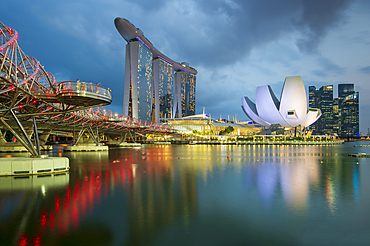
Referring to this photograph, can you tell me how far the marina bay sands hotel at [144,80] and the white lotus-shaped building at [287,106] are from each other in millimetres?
47277

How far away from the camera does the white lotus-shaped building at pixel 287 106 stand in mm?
87438

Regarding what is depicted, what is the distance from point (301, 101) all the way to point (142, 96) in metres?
61.8

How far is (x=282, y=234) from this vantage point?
18.4ft

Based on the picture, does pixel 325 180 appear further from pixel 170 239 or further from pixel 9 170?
pixel 9 170

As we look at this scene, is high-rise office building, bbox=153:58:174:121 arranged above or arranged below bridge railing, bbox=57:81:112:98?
above

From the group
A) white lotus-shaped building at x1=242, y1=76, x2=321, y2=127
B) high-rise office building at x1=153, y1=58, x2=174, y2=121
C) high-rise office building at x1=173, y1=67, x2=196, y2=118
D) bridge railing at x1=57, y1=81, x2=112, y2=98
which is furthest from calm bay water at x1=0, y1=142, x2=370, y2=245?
high-rise office building at x1=173, y1=67, x2=196, y2=118

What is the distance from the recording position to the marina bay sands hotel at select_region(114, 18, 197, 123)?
10662 centimetres

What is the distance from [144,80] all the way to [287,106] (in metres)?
58.6

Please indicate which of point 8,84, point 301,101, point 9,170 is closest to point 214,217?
point 8,84

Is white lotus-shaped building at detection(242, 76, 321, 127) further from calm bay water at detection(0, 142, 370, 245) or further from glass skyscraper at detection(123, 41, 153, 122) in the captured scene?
calm bay water at detection(0, 142, 370, 245)

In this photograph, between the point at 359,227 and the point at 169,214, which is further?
the point at 169,214

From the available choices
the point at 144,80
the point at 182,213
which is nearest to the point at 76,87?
the point at 182,213

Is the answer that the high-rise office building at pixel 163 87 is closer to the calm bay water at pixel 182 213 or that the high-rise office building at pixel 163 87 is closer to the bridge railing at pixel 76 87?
the bridge railing at pixel 76 87

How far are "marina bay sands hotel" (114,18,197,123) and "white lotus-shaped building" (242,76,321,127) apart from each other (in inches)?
1861
